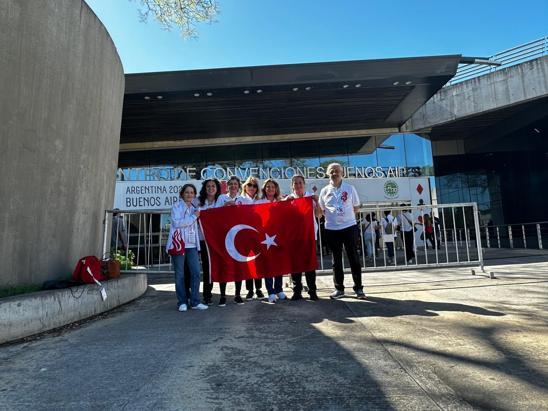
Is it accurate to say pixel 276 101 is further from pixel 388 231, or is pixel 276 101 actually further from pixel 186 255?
pixel 186 255

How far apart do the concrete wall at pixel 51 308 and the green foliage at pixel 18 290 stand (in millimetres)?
329

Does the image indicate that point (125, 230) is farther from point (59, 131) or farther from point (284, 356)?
point (284, 356)

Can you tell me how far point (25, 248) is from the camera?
16.5 feet

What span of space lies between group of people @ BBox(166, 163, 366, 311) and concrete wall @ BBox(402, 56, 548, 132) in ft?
49.5

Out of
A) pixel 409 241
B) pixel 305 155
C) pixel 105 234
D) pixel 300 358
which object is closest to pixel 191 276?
pixel 105 234

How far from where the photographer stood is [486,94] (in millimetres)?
17828

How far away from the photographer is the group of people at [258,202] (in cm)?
553

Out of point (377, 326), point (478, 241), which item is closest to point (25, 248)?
point (377, 326)

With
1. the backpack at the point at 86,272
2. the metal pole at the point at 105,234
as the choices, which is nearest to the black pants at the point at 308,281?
the backpack at the point at 86,272

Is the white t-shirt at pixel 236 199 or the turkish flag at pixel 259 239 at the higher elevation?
the white t-shirt at pixel 236 199

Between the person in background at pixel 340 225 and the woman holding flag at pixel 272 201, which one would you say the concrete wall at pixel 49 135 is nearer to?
the woman holding flag at pixel 272 201

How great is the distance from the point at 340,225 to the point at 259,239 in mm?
1251

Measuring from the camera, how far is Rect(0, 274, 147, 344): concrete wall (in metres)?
4.08

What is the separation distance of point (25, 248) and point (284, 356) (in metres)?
3.79
